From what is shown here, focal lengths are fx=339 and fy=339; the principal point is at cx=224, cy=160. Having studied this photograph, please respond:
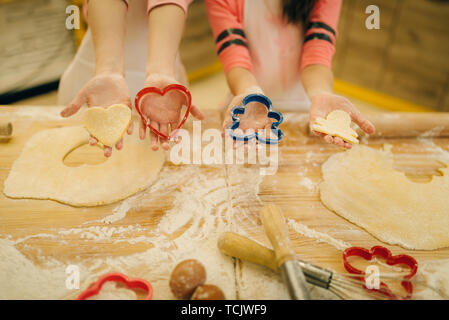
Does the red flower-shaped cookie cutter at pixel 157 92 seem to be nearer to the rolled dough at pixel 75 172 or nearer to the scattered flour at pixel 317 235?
the rolled dough at pixel 75 172

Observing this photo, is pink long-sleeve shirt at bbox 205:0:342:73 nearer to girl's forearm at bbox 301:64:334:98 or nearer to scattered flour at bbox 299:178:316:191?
girl's forearm at bbox 301:64:334:98

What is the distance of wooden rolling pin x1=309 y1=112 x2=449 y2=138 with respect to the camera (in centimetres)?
124

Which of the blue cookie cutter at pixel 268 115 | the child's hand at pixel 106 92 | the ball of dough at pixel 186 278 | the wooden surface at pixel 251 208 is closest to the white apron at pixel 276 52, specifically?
the wooden surface at pixel 251 208

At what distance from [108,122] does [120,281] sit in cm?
46

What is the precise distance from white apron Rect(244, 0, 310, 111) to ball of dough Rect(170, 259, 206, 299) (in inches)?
36.2

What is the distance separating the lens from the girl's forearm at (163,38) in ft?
3.68

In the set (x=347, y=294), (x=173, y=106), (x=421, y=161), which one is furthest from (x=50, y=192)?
(x=421, y=161)

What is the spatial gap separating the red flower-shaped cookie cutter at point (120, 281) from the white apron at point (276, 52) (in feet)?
3.17

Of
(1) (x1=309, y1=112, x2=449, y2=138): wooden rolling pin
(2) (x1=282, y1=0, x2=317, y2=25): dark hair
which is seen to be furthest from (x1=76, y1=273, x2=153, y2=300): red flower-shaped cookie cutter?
(2) (x1=282, y1=0, x2=317, y2=25): dark hair

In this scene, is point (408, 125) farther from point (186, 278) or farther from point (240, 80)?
point (186, 278)

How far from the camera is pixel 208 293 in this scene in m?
0.68

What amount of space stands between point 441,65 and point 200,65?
197 cm

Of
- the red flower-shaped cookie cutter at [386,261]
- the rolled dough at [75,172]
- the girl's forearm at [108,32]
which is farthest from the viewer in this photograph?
the girl's forearm at [108,32]

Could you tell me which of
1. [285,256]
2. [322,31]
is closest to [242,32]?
[322,31]
